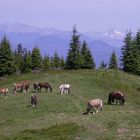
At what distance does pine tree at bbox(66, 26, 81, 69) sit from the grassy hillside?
32.7 m

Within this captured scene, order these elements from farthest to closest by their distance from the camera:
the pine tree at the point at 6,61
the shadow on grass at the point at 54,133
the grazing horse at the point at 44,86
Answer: the pine tree at the point at 6,61
the grazing horse at the point at 44,86
the shadow on grass at the point at 54,133

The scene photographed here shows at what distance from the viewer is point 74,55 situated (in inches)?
4235

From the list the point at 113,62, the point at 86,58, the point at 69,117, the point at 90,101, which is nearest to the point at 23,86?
the point at 90,101

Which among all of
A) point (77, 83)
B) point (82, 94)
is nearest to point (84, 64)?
point (77, 83)

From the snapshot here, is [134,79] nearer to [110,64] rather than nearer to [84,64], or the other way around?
[84,64]

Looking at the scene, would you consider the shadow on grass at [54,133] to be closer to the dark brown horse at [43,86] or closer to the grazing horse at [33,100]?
the grazing horse at [33,100]

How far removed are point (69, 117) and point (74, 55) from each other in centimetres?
6292

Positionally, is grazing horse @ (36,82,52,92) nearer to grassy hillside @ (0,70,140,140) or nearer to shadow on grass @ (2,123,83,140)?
grassy hillside @ (0,70,140,140)

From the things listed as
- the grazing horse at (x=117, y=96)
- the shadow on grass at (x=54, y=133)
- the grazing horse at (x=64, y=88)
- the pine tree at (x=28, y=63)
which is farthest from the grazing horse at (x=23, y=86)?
the pine tree at (x=28, y=63)

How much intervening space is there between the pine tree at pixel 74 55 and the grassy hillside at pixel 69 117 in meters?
32.7

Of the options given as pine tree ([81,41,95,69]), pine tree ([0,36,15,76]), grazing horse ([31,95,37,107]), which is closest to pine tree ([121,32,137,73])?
pine tree ([81,41,95,69])

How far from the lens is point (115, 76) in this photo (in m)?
85.3

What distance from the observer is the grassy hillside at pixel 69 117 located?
3809 centimetres

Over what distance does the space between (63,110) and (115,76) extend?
35.1 metres
